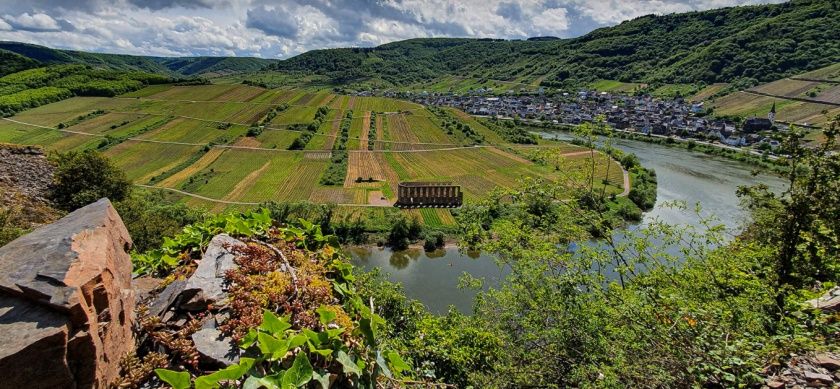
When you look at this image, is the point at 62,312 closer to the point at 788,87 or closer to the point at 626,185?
the point at 626,185

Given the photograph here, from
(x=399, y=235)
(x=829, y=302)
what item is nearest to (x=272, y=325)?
(x=829, y=302)

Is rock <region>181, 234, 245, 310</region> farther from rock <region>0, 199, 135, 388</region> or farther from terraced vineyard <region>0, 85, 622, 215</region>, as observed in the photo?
terraced vineyard <region>0, 85, 622, 215</region>

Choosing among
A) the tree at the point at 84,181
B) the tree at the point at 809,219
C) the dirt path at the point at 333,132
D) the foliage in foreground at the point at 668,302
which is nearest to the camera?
the foliage in foreground at the point at 668,302

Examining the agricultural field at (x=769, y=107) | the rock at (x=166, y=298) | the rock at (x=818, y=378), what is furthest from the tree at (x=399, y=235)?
the agricultural field at (x=769, y=107)

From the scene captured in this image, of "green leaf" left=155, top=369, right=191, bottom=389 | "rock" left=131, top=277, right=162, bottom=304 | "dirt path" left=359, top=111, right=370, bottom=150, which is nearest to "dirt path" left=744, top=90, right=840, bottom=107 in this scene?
"dirt path" left=359, top=111, right=370, bottom=150

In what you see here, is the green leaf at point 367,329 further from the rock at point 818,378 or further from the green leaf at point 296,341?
the rock at point 818,378

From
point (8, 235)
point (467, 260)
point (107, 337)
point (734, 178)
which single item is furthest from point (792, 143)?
point (734, 178)

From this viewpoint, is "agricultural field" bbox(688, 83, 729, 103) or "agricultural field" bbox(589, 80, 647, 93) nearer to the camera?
"agricultural field" bbox(688, 83, 729, 103)
